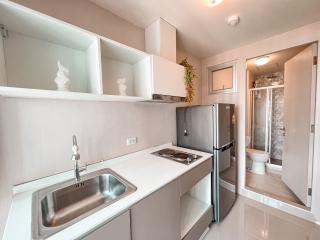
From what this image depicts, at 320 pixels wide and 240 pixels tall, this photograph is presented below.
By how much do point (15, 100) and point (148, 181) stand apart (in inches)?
42.8

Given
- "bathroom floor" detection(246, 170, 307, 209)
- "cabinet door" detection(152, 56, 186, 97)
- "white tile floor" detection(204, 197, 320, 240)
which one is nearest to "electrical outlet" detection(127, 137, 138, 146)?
"cabinet door" detection(152, 56, 186, 97)

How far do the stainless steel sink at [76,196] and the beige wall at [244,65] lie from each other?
2.04m

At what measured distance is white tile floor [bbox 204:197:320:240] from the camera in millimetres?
1527

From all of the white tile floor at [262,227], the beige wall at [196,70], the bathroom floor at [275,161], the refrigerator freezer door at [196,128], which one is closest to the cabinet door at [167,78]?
the refrigerator freezer door at [196,128]

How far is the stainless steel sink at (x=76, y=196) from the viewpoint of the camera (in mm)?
849

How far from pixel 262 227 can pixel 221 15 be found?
247 cm

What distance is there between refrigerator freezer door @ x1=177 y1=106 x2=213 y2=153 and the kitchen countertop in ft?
0.71

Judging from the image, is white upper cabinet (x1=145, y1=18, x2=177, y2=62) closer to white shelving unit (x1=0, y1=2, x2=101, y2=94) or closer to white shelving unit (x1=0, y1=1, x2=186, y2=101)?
white shelving unit (x1=0, y1=1, x2=186, y2=101)

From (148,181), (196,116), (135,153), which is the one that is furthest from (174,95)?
(148,181)

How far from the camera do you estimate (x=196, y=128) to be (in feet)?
6.06

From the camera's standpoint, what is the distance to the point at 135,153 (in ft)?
5.32

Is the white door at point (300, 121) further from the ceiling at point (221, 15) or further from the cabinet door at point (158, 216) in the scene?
the cabinet door at point (158, 216)

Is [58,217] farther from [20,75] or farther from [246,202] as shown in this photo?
[246,202]

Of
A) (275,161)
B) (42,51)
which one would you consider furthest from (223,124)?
(275,161)
